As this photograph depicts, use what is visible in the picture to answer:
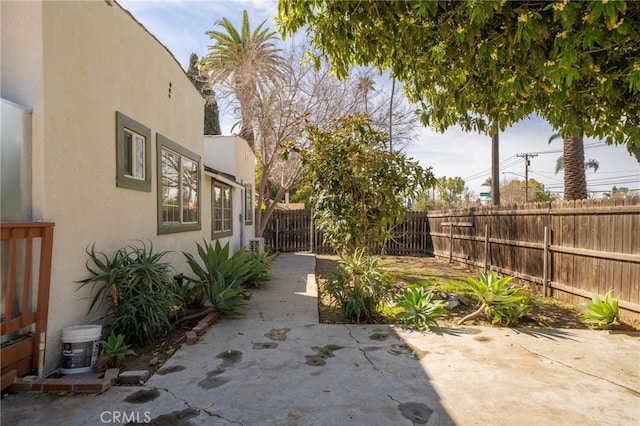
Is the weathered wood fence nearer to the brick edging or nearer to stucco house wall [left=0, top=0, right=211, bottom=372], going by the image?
the brick edging

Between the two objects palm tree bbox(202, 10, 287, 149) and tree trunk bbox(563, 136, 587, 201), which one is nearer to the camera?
tree trunk bbox(563, 136, 587, 201)

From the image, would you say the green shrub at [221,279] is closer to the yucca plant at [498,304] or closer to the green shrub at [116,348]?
the green shrub at [116,348]

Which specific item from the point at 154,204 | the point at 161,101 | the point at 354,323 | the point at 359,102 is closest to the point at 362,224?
the point at 354,323

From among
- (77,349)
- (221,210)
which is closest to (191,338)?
(77,349)

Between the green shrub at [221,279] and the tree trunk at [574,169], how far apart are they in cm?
934

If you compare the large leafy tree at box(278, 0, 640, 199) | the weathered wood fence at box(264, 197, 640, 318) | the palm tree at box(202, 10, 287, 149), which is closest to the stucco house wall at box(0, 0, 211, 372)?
the large leafy tree at box(278, 0, 640, 199)

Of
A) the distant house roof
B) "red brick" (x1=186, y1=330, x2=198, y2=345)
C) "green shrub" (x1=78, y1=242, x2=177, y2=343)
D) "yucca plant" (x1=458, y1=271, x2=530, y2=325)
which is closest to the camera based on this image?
"green shrub" (x1=78, y1=242, x2=177, y2=343)

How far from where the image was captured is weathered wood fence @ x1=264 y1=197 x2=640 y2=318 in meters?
5.71

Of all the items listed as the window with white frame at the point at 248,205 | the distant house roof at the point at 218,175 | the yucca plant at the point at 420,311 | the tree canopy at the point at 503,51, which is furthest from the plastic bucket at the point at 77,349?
the window with white frame at the point at 248,205

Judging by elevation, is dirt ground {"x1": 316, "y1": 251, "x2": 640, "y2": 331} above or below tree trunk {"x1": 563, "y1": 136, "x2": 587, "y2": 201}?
below

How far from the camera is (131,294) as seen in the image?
167 inches

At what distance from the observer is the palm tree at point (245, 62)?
14.3 meters

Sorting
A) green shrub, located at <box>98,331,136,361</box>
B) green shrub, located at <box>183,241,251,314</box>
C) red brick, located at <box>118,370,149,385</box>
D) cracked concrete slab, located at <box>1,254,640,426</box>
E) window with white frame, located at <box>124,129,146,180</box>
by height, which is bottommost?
cracked concrete slab, located at <box>1,254,640,426</box>

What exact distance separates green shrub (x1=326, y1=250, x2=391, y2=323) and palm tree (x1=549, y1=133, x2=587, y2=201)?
24.7 feet
